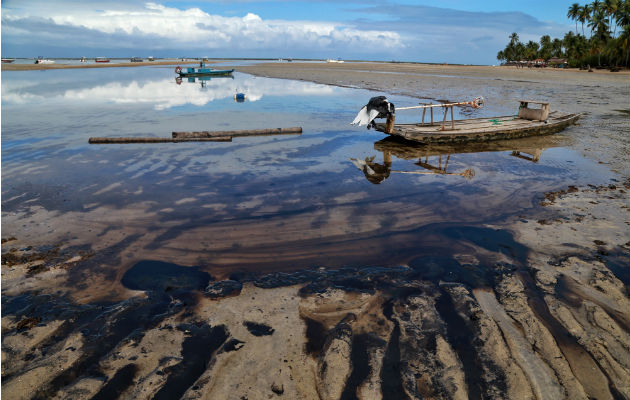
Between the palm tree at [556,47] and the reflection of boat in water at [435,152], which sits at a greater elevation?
the palm tree at [556,47]

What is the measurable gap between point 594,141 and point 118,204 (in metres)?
20.0

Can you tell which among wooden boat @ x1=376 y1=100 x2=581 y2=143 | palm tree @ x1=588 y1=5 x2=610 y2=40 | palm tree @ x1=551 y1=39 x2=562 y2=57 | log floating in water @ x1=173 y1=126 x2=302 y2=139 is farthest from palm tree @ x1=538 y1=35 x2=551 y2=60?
log floating in water @ x1=173 y1=126 x2=302 y2=139

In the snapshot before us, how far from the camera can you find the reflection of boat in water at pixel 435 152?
1294 centimetres

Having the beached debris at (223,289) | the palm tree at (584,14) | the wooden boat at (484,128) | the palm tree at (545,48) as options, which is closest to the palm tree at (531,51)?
the palm tree at (545,48)

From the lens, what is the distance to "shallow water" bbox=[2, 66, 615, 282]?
7.75 m

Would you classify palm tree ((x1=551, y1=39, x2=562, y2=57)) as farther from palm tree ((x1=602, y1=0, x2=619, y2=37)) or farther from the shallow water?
the shallow water

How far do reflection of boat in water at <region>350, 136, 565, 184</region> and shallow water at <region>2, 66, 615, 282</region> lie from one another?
0.08 m

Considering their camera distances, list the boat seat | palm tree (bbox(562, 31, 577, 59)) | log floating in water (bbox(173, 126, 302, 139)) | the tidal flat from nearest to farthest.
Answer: the tidal flat
log floating in water (bbox(173, 126, 302, 139))
the boat seat
palm tree (bbox(562, 31, 577, 59))

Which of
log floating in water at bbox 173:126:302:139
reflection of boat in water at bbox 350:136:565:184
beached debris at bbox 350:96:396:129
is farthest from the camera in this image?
log floating in water at bbox 173:126:302:139

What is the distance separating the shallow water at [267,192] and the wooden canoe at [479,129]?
1.58 feet

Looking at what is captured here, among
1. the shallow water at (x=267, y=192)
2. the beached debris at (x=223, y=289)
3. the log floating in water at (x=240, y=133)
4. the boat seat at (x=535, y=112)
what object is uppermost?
the boat seat at (x=535, y=112)

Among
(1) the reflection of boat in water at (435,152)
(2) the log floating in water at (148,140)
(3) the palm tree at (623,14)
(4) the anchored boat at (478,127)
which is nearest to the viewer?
(1) the reflection of boat in water at (435,152)

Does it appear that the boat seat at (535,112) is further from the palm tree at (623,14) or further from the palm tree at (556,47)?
the palm tree at (556,47)

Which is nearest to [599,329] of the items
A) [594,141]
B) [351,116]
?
[594,141]
